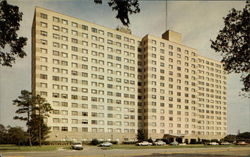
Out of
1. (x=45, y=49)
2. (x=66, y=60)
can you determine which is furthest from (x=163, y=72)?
(x=45, y=49)

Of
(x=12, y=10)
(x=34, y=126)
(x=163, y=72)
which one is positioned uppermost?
(x=163, y=72)

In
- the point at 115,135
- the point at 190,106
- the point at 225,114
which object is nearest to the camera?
the point at 115,135

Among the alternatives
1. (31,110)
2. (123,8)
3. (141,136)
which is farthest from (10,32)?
(141,136)

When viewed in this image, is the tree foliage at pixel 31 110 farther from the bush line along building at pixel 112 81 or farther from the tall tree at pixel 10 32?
the tall tree at pixel 10 32

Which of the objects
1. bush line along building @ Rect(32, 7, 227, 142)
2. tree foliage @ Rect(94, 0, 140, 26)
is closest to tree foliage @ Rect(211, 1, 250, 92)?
tree foliage @ Rect(94, 0, 140, 26)

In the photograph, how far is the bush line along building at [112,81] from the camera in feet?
236

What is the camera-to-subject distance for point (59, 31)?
246ft

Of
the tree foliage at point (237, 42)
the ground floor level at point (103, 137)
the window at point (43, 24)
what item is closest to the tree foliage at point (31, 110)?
the ground floor level at point (103, 137)

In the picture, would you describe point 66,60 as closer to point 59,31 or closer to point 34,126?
point 59,31

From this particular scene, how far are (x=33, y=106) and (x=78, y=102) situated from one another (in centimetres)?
2261

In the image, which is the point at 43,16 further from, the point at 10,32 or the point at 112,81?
the point at 10,32

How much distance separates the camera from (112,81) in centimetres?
8362

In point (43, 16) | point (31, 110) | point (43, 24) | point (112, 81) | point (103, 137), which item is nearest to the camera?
point (31, 110)

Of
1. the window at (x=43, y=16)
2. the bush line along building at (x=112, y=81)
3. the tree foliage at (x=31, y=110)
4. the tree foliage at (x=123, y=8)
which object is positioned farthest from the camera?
the window at (x=43, y=16)
